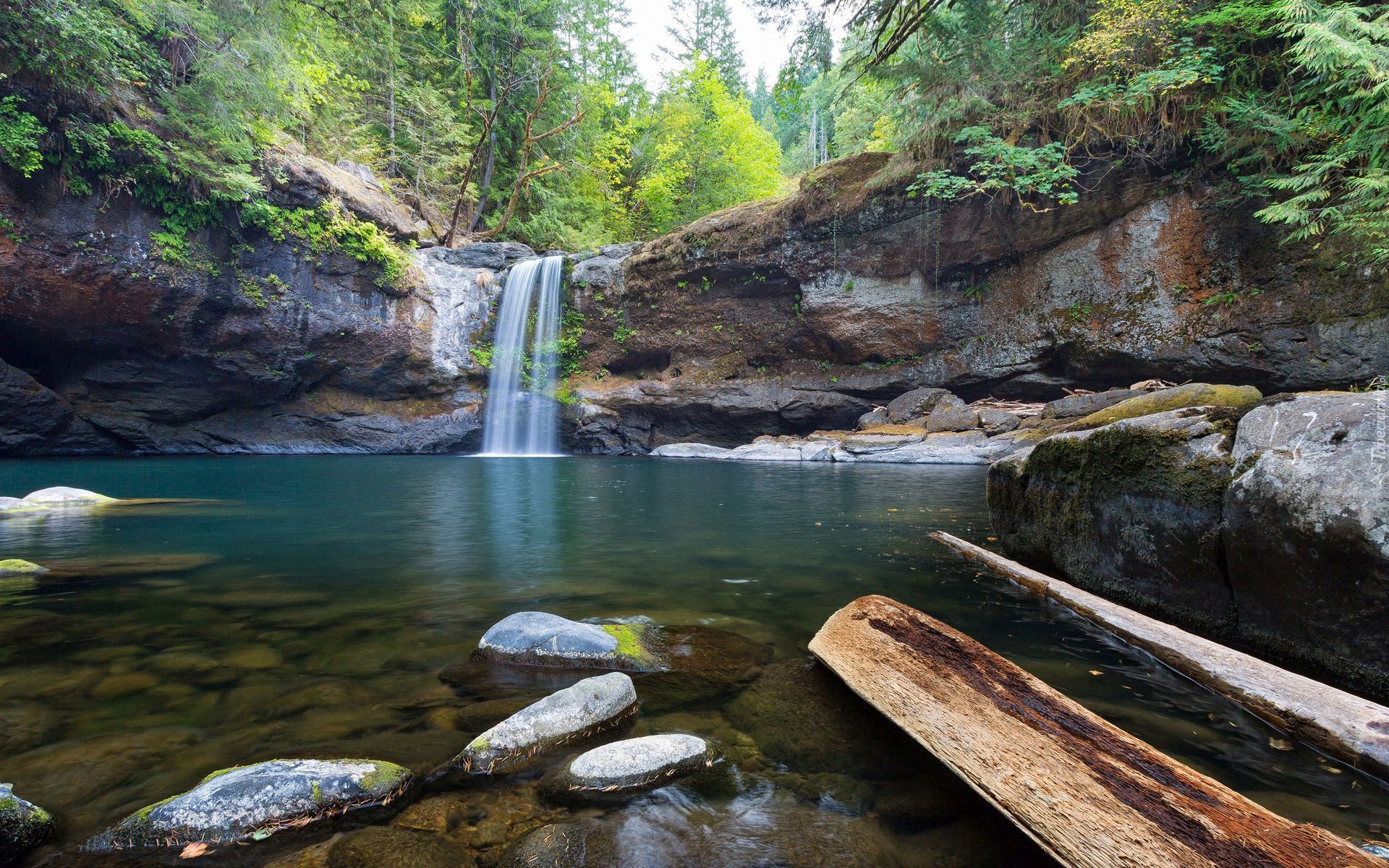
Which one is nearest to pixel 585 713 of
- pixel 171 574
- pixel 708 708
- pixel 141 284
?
pixel 708 708

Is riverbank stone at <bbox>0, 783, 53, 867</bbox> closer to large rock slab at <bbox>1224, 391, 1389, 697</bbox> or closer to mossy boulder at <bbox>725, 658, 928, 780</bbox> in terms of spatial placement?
mossy boulder at <bbox>725, 658, 928, 780</bbox>

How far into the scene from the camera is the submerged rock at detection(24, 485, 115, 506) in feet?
24.4

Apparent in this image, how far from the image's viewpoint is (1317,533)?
2.29 m

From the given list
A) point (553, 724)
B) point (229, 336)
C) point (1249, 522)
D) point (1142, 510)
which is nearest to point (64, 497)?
point (553, 724)

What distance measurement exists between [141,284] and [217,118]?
16.3 feet

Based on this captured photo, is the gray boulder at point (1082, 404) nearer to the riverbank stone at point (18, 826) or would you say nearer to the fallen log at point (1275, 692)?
the fallen log at point (1275, 692)

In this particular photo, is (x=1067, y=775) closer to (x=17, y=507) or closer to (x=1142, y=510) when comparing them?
(x=1142, y=510)

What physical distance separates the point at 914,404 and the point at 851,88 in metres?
9.86

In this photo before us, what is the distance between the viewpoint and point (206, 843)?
5.07ft

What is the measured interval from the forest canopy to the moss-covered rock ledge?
4.61 m

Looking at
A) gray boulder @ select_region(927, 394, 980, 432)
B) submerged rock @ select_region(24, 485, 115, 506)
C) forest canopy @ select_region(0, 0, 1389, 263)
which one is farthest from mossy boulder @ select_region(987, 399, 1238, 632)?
gray boulder @ select_region(927, 394, 980, 432)

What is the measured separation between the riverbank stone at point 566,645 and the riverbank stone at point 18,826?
1536mm

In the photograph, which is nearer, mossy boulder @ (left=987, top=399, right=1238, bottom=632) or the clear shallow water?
the clear shallow water

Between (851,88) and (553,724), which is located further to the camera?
(851,88)
